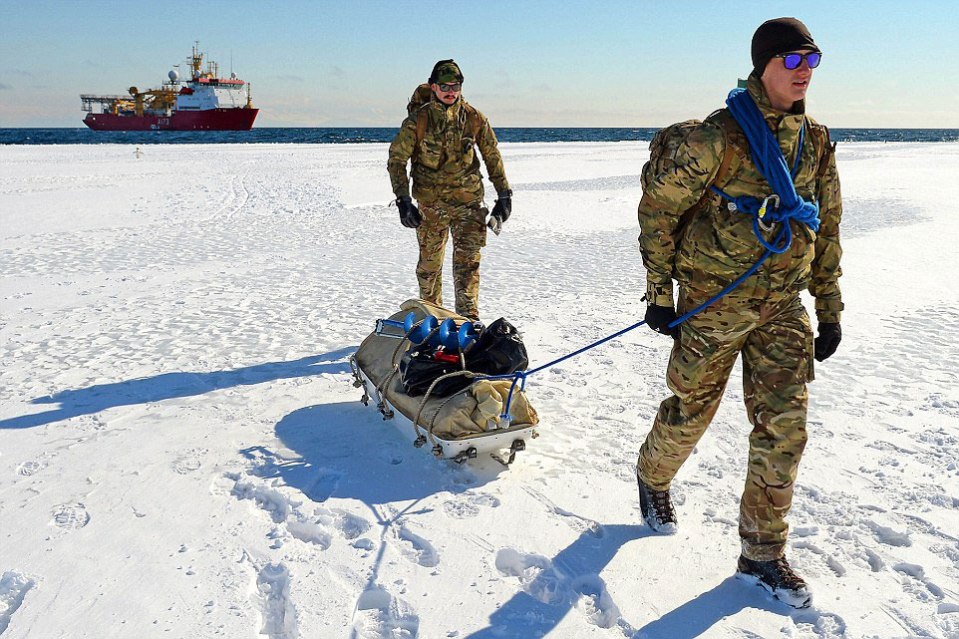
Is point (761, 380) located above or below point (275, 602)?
above

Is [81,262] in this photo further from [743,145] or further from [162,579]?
[743,145]

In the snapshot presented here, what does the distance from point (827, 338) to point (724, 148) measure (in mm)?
977

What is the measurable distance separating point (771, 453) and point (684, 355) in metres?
0.49

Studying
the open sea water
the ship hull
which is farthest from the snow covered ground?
the ship hull

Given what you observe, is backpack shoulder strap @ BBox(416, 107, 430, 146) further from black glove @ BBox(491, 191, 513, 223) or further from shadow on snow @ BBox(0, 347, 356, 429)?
shadow on snow @ BBox(0, 347, 356, 429)

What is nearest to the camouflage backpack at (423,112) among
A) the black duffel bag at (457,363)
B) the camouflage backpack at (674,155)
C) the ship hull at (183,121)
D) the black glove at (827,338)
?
the black duffel bag at (457,363)

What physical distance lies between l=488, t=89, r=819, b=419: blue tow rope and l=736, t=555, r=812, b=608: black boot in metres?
1.07

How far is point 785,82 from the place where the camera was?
2615 millimetres

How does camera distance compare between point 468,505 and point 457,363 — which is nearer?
point 468,505

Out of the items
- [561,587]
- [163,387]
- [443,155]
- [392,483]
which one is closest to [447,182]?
[443,155]

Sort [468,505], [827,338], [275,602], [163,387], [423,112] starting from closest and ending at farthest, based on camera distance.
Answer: [275,602] < [827,338] < [468,505] < [163,387] < [423,112]

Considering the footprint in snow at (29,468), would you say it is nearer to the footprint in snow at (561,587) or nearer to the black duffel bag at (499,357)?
the black duffel bag at (499,357)

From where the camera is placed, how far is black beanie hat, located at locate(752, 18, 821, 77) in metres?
2.55

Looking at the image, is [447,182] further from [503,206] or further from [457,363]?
[457,363]
